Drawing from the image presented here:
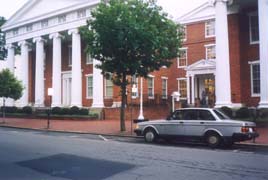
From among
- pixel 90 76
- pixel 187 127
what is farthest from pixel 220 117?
pixel 90 76

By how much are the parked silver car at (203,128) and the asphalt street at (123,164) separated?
3.51 ft

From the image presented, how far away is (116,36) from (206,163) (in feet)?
35.5

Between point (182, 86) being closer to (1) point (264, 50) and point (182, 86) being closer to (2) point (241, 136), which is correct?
(1) point (264, 50)

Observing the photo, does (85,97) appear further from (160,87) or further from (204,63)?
(204,63)

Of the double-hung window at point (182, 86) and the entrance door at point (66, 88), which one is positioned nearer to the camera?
the double-hung window at point (182, 86)

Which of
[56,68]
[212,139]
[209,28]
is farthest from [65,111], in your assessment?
[212,139]

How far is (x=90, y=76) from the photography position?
123 ft

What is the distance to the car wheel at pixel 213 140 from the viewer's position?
14055 millimetres

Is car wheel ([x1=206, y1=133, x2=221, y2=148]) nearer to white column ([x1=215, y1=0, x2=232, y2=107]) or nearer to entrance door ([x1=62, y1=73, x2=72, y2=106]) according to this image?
white column ([x1=215, y1=0, x2=232, y2=107])

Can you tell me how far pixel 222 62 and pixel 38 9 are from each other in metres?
23.2

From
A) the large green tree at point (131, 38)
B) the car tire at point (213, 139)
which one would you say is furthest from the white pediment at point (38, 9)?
the car tire at point (213, 139)

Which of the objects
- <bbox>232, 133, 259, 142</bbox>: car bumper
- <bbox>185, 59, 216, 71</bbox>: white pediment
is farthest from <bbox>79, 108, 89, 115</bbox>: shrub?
<bbox>232, 133, 259, 142</bbox>: car bumper

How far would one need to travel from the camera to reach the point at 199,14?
3519 centimetres

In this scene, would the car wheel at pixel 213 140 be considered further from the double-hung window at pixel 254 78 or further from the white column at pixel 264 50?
the double-hung window at pixel 254 78
